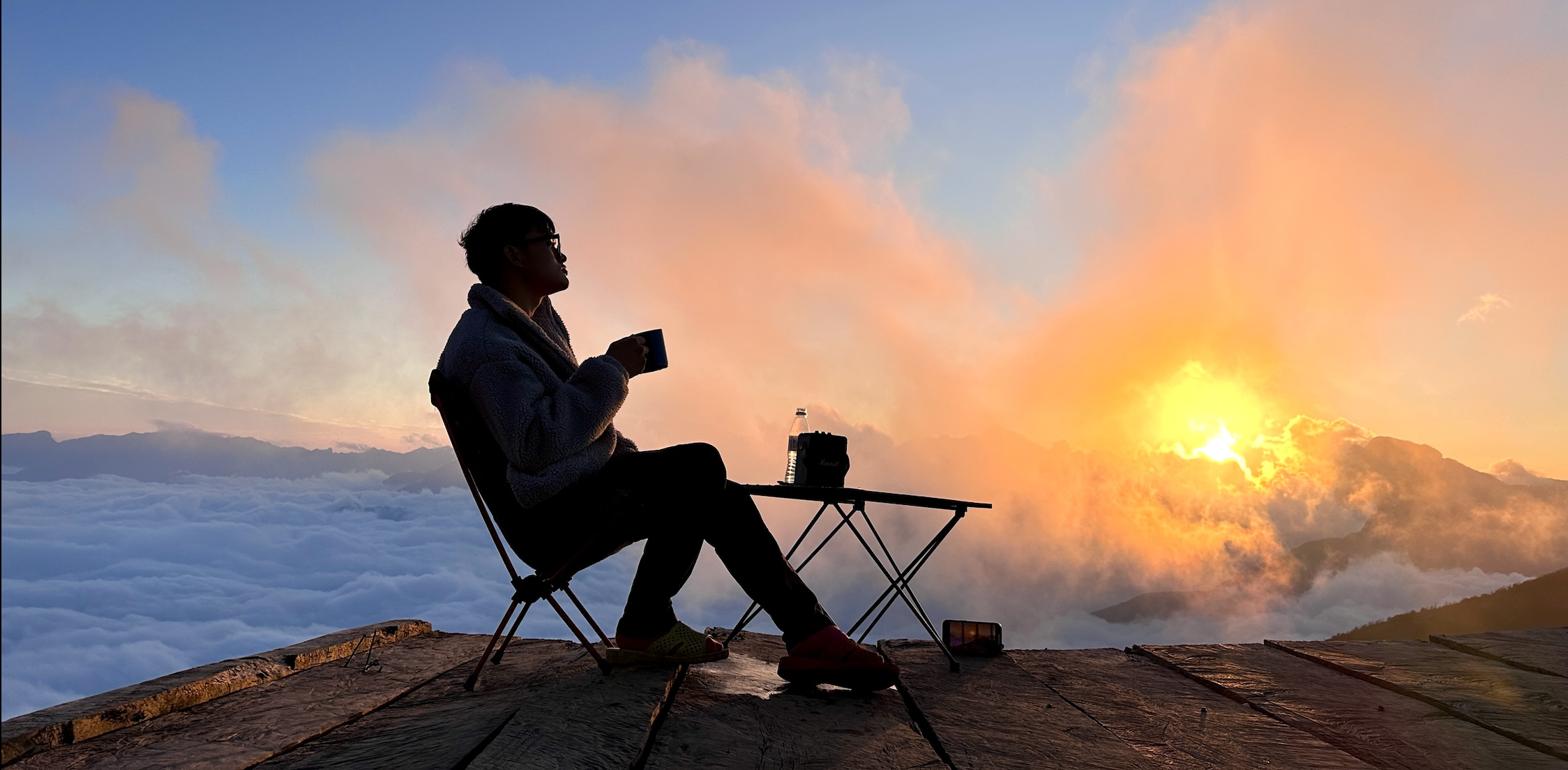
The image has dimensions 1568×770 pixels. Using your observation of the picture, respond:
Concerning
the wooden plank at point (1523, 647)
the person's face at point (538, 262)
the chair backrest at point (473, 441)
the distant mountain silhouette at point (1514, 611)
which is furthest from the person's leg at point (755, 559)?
the distant mountain silhouette at point (1514, 611)

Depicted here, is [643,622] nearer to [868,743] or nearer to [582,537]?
[582,537]

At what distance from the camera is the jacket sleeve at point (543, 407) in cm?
256

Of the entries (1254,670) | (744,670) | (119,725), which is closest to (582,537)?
(744,670)

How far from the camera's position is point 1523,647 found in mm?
4398

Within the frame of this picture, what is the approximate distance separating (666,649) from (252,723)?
1.23 m

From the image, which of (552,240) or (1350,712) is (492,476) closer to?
(552,240)

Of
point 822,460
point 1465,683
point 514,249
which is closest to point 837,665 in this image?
point 822,460

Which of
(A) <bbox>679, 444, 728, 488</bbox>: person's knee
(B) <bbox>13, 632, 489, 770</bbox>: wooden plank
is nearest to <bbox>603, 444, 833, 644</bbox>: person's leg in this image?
(A) <bbox>679, 444, 728, 488</bbox>: person's knee

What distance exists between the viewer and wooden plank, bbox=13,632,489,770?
2061 mm

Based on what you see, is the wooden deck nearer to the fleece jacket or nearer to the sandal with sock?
the sandal with sock

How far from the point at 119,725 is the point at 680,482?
5.60 ft

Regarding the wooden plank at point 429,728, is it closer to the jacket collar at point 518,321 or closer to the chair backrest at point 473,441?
the chair backrest at point 473,441

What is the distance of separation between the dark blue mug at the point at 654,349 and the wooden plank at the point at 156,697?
1734mm

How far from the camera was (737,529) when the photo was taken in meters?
2.76
